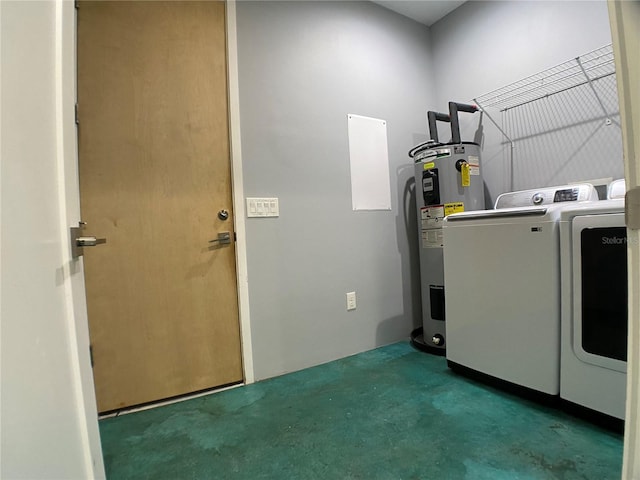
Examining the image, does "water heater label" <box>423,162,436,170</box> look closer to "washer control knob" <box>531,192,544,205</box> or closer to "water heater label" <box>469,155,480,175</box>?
"water heater label" <box>469,155,480,175</box>

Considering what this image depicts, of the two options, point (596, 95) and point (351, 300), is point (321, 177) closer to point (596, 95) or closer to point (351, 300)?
point (351, 300)

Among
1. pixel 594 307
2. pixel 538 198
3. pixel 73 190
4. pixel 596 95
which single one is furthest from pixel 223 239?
pixel 596 95

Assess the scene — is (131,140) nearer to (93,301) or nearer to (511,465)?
(93,301)

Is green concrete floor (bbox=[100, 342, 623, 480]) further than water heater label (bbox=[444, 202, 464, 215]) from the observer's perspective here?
No

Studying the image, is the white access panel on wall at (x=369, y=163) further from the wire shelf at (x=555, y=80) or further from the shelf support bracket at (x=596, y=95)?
the shelf support bracket at (x=596, y=95)

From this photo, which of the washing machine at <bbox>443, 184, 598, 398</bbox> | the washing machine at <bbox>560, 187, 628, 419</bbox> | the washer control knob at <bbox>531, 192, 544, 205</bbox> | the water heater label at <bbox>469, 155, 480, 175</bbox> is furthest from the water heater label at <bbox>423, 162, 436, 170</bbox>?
the washing machine at <bbox>560, 187, 628, 419</bbox>

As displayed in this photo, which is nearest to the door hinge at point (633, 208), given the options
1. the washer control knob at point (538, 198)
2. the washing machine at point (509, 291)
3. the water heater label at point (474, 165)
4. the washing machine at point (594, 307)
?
the washing machine at point (594, 307)

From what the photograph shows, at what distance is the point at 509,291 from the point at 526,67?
5.37ft

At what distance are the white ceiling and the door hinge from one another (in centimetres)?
255

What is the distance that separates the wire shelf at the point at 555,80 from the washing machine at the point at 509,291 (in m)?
0.71

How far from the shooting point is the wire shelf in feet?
5.64

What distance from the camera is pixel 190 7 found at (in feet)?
5.54

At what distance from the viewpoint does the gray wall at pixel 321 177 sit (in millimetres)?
1863

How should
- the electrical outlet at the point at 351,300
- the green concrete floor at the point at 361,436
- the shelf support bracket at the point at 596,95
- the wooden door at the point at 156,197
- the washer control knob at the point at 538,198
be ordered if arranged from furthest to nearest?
the electrical outlet at the point at 351,300, the washer control knob at the point at 538,198, the shelf support bracket at the point at 596,95, the wooden door at the point at 156,197, the green concrete floor at the point at 361,436
